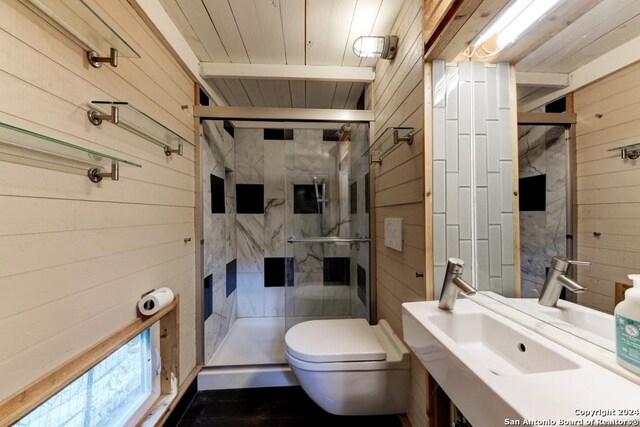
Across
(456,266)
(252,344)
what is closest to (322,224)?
(252,344)

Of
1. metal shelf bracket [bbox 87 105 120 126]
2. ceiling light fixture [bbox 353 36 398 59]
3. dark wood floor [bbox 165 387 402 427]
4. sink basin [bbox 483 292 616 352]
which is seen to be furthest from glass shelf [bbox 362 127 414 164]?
dark wood floor [bbox 165 387 402 427]

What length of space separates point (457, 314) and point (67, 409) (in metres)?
1.42

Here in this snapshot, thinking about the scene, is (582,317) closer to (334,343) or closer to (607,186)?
(607,186)

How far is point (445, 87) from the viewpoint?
1.08 metres

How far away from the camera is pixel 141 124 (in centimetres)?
105

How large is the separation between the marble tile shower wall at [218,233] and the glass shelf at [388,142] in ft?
4.07

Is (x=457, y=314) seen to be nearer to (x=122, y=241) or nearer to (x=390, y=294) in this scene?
(x=390, y=294)

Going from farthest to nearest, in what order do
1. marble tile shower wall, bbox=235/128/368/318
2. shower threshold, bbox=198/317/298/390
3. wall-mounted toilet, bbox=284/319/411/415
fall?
marble tile shower wall, bbox=235/128/368/318, shower threshold, bbox=198/317/298/390, wall-mounted toilet, bbox=284/319/411/415

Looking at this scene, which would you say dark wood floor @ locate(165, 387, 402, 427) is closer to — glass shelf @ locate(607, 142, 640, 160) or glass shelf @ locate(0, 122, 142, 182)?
glass shelf @ locate(0, 122, 142, 182)

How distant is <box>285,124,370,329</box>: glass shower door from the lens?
→ 205 centimetres

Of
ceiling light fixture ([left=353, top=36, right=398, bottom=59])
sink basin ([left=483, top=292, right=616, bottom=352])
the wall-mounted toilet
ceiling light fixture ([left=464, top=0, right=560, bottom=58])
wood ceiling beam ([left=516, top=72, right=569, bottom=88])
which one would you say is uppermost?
ceiling light fixture ([left=353, top=36, right=398, bottom=59])

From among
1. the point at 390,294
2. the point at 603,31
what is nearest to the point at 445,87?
the point at 603,31

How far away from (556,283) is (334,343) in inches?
39.4

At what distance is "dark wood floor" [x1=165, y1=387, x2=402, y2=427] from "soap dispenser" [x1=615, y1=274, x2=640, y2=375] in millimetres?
1202
